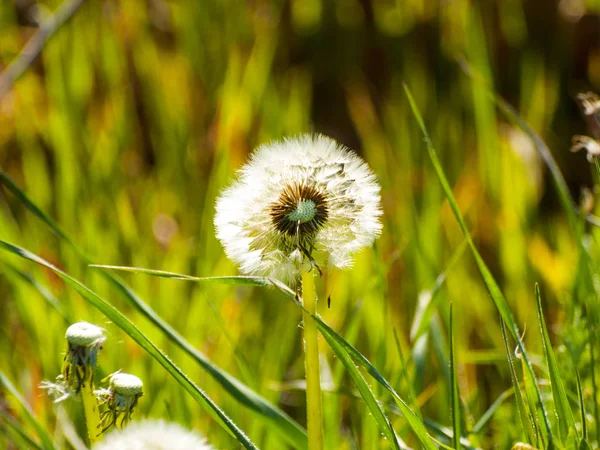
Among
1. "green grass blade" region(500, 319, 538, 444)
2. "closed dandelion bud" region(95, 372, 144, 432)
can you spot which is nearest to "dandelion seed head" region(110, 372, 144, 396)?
"closed dandelion bud" region(95, 372, 144, 432)

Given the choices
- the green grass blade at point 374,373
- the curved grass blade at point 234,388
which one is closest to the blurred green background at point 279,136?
the curved grass blade at point 234,388

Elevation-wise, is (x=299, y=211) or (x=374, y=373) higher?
(x=299, y=211)

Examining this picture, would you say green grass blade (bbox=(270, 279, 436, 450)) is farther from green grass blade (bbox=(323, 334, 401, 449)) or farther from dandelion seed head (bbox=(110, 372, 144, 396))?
dandelion seed head (bbox=(110, 372, 144, 396))

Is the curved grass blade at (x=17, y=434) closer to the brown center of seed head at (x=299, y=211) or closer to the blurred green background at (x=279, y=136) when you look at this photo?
the blurred green background at (x=279, y=136)

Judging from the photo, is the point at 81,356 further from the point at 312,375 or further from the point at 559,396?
the point at 559,396

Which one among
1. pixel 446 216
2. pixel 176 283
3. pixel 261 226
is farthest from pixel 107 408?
pixel 446 216

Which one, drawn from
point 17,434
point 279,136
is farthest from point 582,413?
point 279,136
